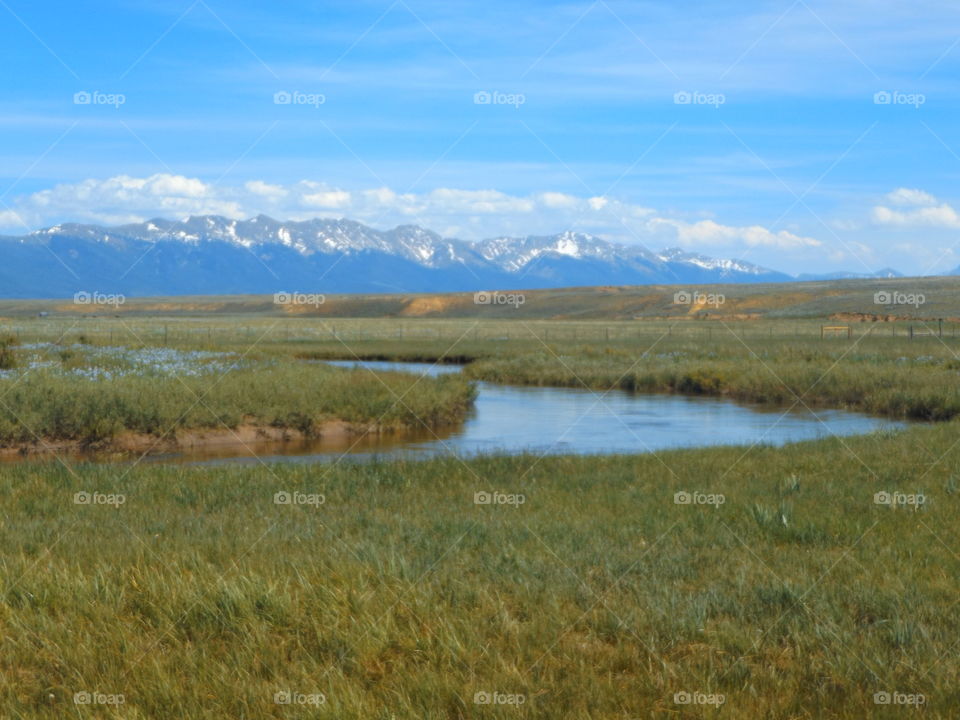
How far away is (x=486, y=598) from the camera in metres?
8.09

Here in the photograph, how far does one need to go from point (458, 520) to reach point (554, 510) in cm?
168

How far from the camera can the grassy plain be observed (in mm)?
6430

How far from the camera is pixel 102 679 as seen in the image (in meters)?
6.79

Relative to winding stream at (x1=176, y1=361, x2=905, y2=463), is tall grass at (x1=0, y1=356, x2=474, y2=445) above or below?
above

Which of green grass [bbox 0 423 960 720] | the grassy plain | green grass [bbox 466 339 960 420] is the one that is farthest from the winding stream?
green grass [bbox 0 423 960 720]

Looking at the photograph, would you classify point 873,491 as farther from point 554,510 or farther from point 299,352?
point 299,352

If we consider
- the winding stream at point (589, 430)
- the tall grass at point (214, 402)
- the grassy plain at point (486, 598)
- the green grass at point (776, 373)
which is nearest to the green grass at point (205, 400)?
the tall grass at point (214, 402)

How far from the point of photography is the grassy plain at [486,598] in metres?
6.43

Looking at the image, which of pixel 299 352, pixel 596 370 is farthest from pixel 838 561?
pixel 299 352

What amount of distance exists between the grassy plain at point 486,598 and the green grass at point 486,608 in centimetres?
3

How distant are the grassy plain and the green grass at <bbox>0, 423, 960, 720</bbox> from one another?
0.03 metres

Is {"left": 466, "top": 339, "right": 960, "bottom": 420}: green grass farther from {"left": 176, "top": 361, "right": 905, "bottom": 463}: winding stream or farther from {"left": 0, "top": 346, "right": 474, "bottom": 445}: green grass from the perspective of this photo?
{"left": 0, "top": 346, "right": 474, "bottom": 445}: green grass

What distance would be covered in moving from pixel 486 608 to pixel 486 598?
20cm

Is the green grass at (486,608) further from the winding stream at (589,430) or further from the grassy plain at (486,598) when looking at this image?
the winding stream at (589,430)
